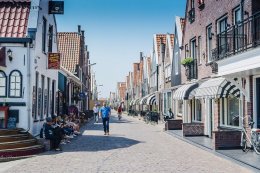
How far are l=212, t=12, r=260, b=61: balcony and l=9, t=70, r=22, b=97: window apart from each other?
8643mm

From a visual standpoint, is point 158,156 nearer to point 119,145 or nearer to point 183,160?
point 183,160

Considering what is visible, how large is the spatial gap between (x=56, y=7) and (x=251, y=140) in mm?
12660

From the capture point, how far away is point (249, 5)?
1470cm

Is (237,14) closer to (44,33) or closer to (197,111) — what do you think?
(197,111)

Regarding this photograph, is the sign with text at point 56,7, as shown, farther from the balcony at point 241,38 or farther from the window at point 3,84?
the balcony at point 241,38

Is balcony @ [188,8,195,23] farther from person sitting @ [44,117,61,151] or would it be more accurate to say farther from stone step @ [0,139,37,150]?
stone step @ [0,139,37,150]

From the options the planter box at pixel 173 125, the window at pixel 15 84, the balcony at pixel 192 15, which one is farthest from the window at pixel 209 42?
the window at pixel 15 84

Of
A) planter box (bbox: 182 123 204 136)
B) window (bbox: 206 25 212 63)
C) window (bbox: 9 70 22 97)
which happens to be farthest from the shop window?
window (bbox: 9 70 22 97)

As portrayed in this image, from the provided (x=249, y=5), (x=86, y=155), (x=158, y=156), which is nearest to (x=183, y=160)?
(x=158, y=156)

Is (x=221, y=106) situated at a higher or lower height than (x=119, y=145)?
higher

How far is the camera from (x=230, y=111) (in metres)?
17.7

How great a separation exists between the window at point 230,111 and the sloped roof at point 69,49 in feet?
95.5

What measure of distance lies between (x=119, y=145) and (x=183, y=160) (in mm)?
4700

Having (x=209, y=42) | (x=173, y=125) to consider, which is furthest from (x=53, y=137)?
(x=173, y=125)
